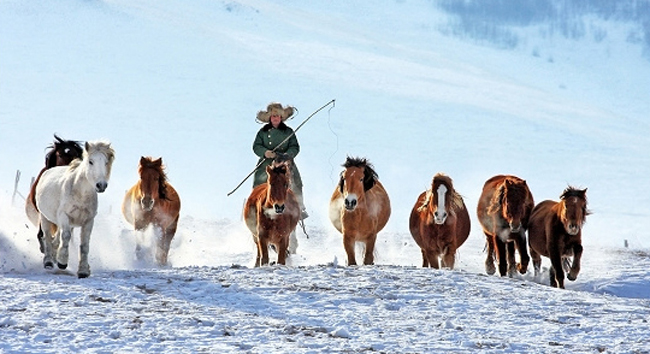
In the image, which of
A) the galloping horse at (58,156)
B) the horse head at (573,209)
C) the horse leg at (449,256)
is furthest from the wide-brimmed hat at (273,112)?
the horse head at (573,209)

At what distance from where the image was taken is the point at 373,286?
10867 mm

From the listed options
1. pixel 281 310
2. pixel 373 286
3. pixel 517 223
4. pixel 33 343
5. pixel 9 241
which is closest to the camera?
pixel 33 343

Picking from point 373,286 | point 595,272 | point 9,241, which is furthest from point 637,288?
point 9,241

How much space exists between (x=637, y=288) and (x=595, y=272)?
6.40ft

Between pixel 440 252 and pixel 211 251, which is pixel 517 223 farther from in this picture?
pixel 211 251

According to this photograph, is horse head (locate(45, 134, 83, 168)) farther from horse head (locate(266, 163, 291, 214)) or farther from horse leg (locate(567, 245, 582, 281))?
horse leg (locate(567, 245, 582, 281))

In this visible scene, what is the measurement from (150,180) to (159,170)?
1.17 ft

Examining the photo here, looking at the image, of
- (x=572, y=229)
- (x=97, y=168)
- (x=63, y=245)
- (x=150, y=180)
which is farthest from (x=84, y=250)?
(x=572, y=229)

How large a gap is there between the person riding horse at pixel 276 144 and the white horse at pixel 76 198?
4330 millimetres

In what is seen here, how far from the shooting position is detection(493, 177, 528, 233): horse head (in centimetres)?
1370

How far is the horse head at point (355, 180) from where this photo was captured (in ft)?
42.9

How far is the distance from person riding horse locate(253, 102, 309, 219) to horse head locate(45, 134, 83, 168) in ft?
10.5

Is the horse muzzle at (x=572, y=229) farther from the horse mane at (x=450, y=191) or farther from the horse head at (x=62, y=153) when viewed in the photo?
the horse head at (x=62, y=153)

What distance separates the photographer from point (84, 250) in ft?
38.6
